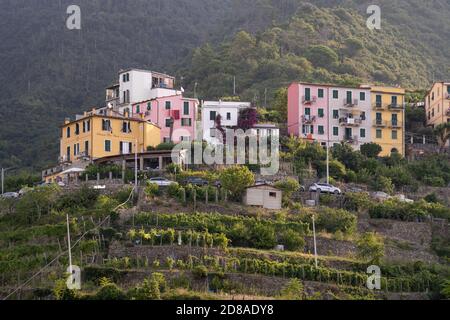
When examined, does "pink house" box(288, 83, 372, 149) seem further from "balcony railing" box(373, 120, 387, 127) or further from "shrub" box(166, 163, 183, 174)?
"shrub" box(166, 163, 183, 174)

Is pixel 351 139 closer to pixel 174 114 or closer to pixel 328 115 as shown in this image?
pixel 328 115

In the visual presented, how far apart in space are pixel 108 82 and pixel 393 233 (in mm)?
79398

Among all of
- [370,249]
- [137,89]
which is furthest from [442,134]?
[370,249]

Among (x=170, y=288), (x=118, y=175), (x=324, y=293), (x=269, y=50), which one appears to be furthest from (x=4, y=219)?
(x=269, y=50)

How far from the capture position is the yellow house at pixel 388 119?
95.8 meters

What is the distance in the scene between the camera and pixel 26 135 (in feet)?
400

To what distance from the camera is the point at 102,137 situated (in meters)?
84.7

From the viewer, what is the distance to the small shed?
72625 mm

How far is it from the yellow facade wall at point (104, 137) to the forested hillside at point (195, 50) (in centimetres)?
2112

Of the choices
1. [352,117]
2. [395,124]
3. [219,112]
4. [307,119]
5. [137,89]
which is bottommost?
[395,124]

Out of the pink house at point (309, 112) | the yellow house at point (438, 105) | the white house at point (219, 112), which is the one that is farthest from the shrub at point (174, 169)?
the yellow house at point (438, 105)

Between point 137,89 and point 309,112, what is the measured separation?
1701cm
